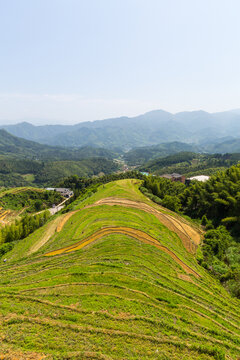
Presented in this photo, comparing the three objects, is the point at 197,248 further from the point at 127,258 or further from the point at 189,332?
the point at 189,332

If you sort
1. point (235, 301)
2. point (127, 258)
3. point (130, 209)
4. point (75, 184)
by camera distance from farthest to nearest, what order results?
point (75, 184)
point (130, 209)
point (127, 258)
point (235, 301)

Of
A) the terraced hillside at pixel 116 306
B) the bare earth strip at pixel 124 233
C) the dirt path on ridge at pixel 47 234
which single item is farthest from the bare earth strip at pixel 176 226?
the dirt path on ridge at pixel 47 234

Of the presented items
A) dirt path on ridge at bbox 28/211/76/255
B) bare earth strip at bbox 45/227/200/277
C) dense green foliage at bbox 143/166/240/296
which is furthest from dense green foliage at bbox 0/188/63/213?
bare earth strip at bbox 45/227/200/277

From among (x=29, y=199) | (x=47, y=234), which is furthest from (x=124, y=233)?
(x=29, y=199)

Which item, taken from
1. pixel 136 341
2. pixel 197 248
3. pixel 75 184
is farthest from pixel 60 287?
pixel 75 184

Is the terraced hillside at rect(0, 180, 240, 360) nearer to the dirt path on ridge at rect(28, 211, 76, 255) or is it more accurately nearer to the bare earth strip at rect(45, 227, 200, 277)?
the bare earth strip at rect(45, 227, 200, 277)
